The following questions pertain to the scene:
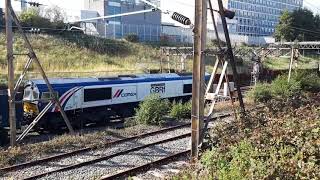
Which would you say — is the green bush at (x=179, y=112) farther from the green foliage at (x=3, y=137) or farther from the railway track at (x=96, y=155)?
the green foliage at (x=3, y=137)

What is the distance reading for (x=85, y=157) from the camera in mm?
13156

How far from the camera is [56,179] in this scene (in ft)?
35.9

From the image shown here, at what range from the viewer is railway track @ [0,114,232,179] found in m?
11.6

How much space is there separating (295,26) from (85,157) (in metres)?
76.8

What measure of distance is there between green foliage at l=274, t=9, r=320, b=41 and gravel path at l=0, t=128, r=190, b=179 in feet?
225

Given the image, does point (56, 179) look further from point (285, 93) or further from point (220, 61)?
point (285, 93)

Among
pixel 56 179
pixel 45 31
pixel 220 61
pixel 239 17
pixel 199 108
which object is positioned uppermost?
pixel 239 17

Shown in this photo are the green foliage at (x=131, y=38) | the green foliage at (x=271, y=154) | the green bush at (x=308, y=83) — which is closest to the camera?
the green foliage at (x=271, y=154)

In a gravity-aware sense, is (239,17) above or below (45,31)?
above

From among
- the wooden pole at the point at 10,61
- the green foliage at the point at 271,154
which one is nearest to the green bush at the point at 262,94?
the green foliage at the point at 271,154

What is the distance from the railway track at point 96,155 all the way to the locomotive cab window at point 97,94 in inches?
234

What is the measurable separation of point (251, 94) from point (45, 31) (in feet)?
106

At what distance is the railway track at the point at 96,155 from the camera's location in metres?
11.6

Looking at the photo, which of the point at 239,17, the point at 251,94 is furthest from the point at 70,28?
the point at 239,17
